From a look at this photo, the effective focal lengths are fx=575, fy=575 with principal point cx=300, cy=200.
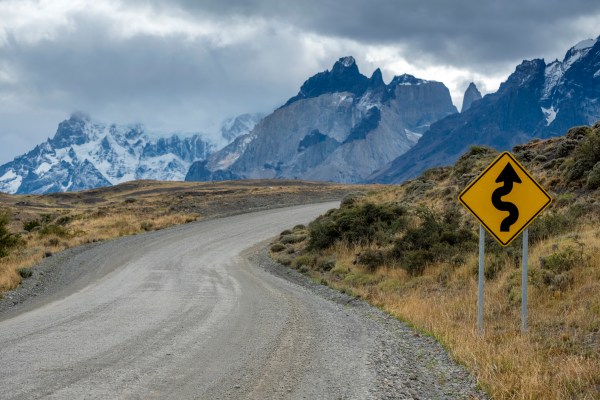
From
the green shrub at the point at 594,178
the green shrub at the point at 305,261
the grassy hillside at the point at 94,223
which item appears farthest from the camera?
the grassy hillside at the point at 94,223

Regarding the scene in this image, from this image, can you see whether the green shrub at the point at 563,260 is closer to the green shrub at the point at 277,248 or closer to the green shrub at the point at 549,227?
the green shrub at the point at 549,227

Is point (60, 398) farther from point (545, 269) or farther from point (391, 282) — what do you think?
point (391, 282)

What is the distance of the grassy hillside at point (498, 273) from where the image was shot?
7492 mm

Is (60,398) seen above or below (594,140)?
below

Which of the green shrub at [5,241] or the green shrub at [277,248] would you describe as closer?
the green shrub at [5,241]

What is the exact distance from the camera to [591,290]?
10.7 meters

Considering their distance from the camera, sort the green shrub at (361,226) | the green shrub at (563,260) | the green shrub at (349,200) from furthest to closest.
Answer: the green shrub at (349,200)
the green shrub at (361,226)
the green shrub at (563,260)

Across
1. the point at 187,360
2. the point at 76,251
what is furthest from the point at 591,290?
the point at 76,251

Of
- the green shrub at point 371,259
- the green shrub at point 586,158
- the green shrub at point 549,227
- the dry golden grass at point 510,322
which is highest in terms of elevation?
the green shrub at point 586,158

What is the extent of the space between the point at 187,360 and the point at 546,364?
4.71 m

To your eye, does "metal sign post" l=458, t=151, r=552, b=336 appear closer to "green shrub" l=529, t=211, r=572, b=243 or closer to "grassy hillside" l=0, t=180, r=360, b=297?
"green shrub" l=529, t=211, r=572, b=243

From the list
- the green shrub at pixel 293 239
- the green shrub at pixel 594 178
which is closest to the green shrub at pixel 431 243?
the green shrub at pixel 594 178

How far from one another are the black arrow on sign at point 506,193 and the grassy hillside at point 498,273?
1806 mm

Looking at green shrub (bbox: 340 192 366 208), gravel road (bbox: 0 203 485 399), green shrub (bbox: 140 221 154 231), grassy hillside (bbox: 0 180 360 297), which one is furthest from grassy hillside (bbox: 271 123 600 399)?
green shrub (bbox: 140 221 154 231)
